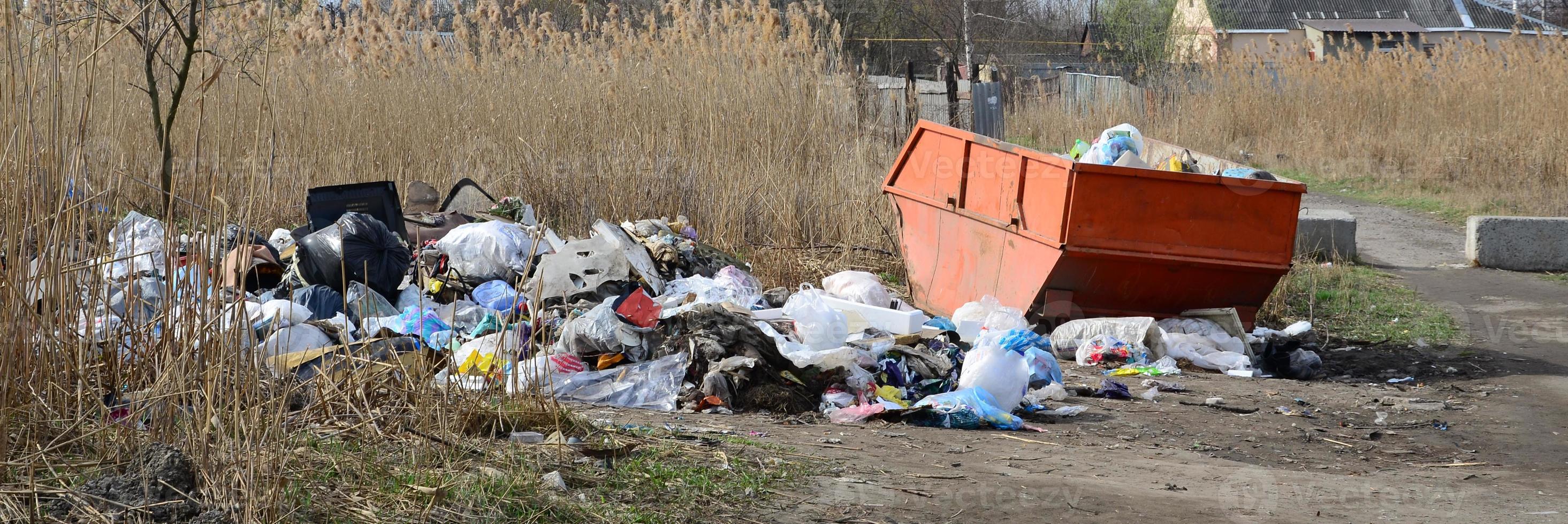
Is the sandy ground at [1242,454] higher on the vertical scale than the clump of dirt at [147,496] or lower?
lower

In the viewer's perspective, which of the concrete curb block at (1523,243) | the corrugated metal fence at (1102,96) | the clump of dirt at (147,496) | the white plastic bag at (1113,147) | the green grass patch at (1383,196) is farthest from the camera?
the corrugated metal fence at (1102,96)

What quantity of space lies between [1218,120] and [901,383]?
49.2 ft

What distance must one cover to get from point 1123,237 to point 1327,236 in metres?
4.36

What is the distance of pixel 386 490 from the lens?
310 cm

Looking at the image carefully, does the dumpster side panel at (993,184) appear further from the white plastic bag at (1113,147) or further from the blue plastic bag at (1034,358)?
the blue plastic bag at (1034,358)

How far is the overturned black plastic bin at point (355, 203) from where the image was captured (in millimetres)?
7844

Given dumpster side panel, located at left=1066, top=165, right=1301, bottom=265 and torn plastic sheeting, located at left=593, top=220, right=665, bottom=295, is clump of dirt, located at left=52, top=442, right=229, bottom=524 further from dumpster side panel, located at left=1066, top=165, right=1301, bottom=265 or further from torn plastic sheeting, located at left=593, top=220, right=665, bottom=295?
dumpster side panel, located at left=1066, top=165, right=1301, bottom=265

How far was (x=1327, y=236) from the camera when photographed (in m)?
10.3

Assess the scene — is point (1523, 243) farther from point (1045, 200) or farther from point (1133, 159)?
Answer: point (1045, 200)

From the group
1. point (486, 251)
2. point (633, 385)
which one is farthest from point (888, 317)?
point (486, 251)

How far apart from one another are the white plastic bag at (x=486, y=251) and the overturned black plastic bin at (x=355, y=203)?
0.69 metres

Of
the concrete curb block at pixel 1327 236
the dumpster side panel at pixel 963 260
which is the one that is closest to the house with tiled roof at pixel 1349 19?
the concrete curb block at pixel 1327 236

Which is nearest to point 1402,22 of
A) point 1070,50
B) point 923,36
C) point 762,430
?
A: point 1070,50

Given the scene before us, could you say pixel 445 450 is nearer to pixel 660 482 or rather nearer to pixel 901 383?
pixel 660 482
